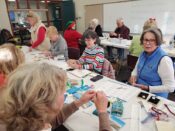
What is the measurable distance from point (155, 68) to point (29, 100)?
1.35 meters

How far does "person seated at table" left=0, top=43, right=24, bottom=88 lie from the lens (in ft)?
3.55

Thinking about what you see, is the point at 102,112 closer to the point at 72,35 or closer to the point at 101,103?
the point at 101,103

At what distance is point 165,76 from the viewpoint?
1.51m

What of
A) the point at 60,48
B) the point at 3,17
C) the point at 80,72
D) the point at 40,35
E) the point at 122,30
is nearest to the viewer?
the point at 80,72

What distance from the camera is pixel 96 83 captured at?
1.62 metres

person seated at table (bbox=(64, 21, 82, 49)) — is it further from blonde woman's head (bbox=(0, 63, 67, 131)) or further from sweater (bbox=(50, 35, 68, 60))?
blonde woman's head (bbox=(0, 63, 67, 131))

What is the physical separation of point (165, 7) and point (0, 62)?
4.68 metres

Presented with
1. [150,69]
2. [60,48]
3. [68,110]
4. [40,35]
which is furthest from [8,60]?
[40,35]

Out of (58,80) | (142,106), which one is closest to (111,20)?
(142,106)

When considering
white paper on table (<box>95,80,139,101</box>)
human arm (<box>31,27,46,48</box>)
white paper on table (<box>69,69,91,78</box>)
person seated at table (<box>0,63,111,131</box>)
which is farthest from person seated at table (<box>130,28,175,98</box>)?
human arm (<box>31,27,46,48</box>)

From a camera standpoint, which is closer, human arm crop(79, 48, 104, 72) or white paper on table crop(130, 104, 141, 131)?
white paper on table crop(130, 104, 141, 131)

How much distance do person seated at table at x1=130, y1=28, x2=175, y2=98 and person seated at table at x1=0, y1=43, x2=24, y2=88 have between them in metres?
1.22

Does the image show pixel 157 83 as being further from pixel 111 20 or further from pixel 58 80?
pixel 111 20

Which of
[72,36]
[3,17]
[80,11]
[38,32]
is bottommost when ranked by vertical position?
[72,36]
